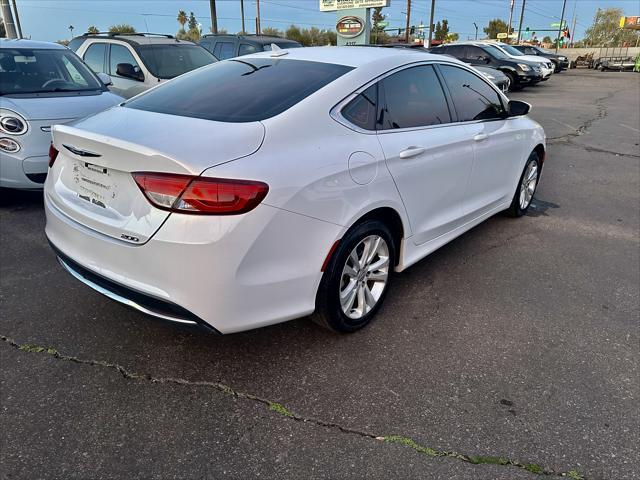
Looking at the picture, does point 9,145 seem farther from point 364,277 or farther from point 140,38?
point 140,38

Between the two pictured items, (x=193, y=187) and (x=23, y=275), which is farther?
(x=23, y=275)

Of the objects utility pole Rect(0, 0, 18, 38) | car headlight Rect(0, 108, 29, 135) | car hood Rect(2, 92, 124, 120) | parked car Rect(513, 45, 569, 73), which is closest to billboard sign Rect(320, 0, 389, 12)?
utility pole Rect(0, 0, 18, 38)

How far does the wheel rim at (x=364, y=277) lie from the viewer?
10.00 feet

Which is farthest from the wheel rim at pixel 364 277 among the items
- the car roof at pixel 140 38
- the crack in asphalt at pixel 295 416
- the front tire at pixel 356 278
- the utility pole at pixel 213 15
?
the utility pole at pixel 213 15

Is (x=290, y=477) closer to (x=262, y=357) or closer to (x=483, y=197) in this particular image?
(x=262, y=357)

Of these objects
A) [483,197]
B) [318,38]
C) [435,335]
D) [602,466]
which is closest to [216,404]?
[435,335]

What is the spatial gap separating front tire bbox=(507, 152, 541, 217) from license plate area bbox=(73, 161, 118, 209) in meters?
3.96

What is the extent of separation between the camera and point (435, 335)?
3217mm

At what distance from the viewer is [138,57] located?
789 centimetres

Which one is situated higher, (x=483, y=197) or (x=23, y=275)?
(x=483, y=197)

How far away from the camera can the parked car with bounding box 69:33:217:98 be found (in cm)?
774

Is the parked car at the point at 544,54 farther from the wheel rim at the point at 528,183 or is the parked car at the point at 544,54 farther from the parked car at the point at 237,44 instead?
the wheel rim at the point at 528,183

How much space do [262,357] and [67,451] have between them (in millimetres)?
1088

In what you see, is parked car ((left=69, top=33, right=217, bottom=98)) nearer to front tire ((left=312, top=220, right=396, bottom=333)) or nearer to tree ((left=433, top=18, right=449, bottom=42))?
front tire ((left=312, top=220, right=396, bottom=333))
